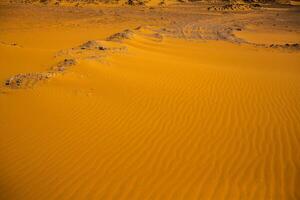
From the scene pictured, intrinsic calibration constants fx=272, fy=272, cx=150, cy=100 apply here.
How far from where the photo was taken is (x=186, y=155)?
5082 millimetres

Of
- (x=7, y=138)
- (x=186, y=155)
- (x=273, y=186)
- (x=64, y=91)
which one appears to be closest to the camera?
(x=273, y=186)

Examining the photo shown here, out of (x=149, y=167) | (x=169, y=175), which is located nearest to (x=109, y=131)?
(x=149, y=167)

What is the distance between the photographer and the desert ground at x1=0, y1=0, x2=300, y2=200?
434 centimetres

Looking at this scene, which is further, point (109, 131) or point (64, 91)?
point (64, 91)

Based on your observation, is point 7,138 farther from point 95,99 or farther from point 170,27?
point 170,27

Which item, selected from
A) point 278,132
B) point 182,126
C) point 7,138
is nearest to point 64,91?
point 7,138

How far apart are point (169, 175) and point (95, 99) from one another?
3.45 m

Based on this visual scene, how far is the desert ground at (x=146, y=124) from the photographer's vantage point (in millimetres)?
4340

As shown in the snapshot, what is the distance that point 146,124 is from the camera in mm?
6199

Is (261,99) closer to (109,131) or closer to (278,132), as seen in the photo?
(278,132)

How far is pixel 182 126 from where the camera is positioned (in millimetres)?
6125

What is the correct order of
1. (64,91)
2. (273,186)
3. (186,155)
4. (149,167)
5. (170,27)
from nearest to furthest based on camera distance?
(273,186)
(149,167)
(186,155)
(64,91)
(170,27)

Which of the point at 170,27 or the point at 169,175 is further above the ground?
the point at 170,27

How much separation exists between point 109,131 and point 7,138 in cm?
202
